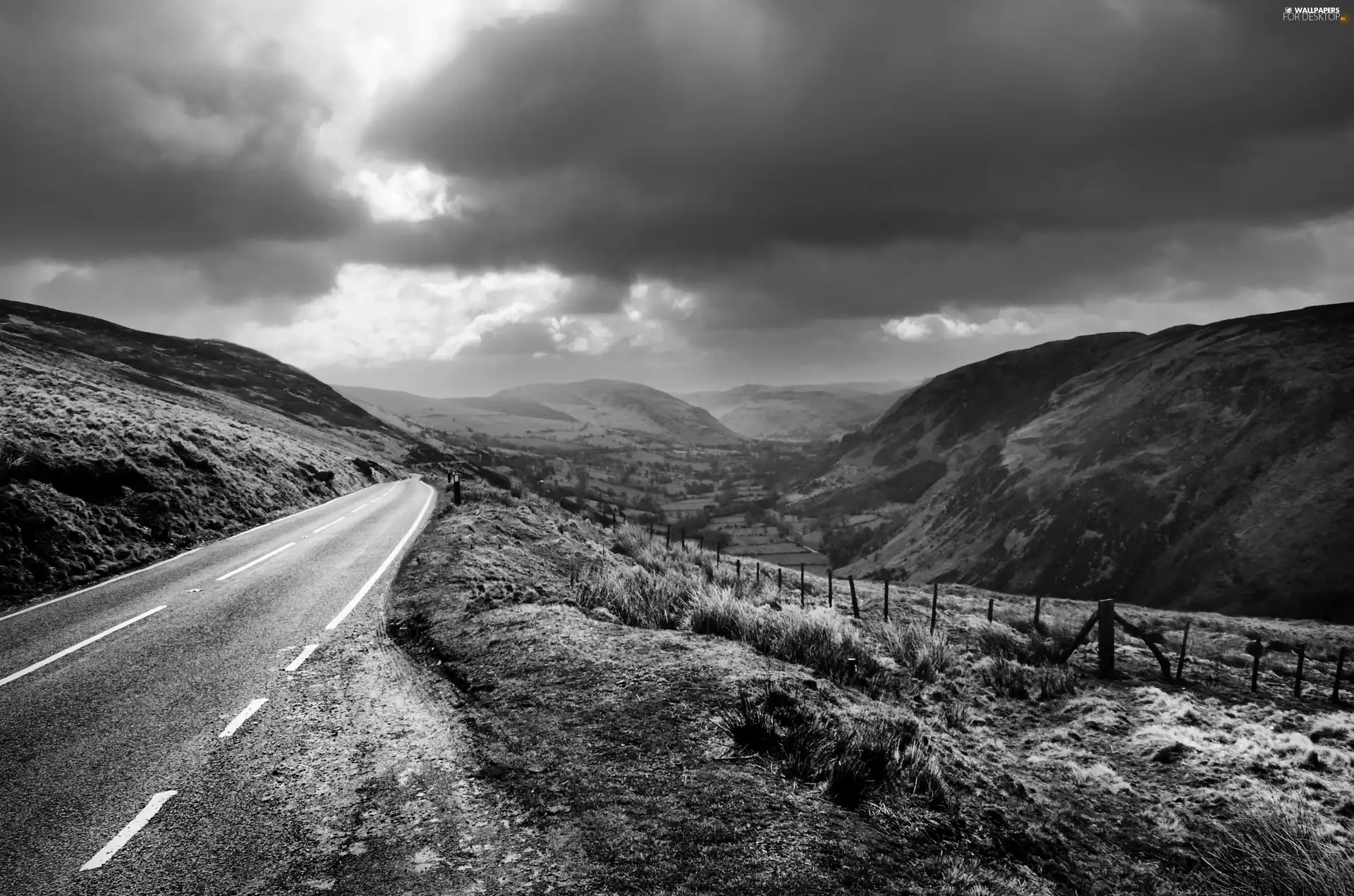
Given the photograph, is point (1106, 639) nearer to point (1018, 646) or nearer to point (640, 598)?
point (1018, 646)

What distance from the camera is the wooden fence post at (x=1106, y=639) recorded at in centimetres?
1232

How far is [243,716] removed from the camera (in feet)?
22.5

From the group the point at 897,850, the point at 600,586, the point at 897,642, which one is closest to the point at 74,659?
the point at 600,586

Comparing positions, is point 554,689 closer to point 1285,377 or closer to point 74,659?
point 74,659

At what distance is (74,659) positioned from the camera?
8602mm

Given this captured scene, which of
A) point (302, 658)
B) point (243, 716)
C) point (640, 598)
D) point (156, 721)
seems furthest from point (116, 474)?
point (640, 598)

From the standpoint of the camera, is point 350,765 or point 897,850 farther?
point 350,765

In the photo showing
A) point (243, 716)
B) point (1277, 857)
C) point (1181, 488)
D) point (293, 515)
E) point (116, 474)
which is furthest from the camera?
point (1181, 488)

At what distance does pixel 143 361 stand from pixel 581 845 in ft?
323

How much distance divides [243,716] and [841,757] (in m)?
6.48

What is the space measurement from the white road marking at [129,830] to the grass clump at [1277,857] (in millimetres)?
9042

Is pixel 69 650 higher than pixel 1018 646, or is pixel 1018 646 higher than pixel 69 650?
pixel 1018 646

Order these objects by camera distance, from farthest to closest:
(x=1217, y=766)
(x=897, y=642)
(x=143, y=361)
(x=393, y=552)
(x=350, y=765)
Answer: (x=143, y=361)
(x=393, y=552)
(x=897, y=642)
(x=1217, y=766)
(x=350, y=765)

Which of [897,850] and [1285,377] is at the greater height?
[1285,377]
